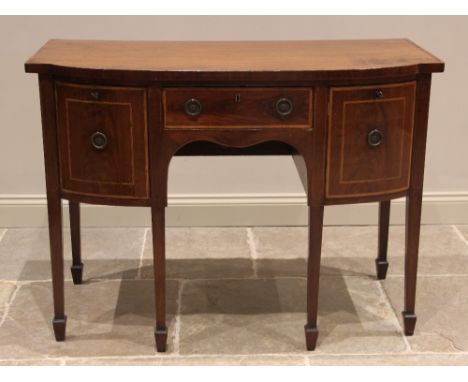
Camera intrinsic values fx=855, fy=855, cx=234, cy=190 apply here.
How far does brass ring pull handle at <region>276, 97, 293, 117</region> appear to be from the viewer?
7.86ft

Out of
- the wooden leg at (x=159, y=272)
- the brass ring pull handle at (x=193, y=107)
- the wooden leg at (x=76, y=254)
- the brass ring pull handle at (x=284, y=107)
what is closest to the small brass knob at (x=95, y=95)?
the brass ring pull handle at (x=193, y=107)

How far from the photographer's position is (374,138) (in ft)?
8.05

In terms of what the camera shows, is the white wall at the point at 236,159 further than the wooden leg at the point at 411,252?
Yes

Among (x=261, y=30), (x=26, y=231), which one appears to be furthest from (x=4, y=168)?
(x=261, y=30)

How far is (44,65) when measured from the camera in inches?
93.9

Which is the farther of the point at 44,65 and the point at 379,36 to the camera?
the point at 379,36

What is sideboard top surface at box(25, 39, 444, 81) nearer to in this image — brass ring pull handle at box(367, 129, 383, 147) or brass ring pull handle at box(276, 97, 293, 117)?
brass ring pull handle at box(276, 97, 293, 117)

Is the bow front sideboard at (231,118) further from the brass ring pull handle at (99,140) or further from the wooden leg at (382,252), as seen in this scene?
the wooden leg at (382,252)

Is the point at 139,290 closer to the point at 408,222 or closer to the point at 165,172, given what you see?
the point at 165,172

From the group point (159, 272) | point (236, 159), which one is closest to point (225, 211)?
point (236, 159)

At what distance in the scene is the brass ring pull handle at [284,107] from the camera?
94.3 inches

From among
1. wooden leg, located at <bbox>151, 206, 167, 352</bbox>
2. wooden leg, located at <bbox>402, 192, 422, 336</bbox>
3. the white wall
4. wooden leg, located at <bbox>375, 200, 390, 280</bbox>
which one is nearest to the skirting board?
the white wall

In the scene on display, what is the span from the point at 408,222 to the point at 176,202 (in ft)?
4.16

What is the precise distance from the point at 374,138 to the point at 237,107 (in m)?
0.41
